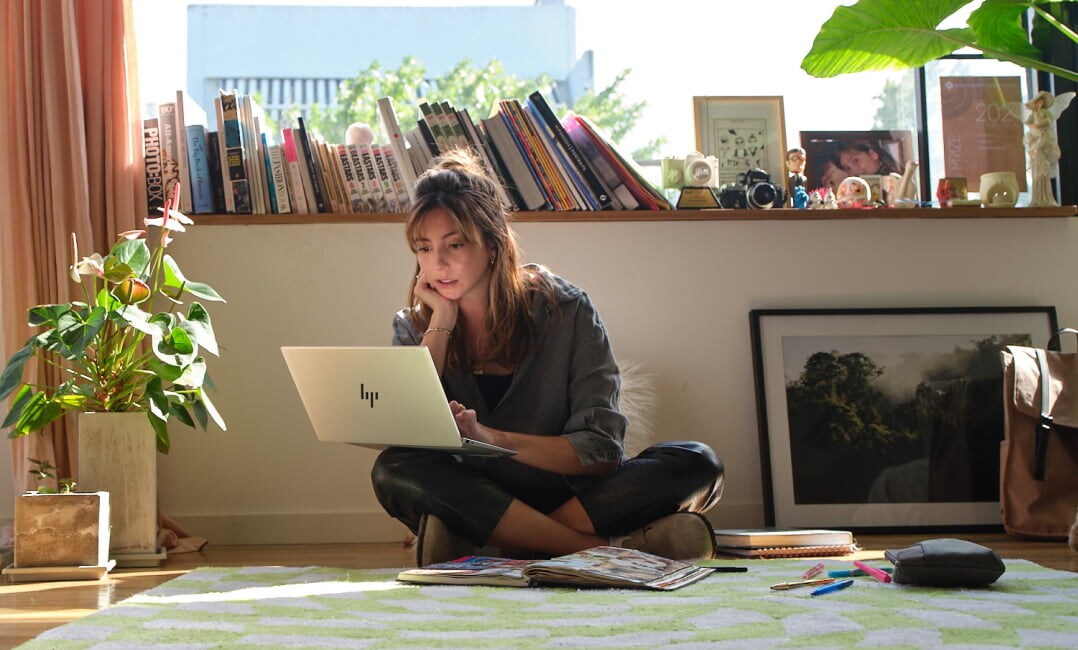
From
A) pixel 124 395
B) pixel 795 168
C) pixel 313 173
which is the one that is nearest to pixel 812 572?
pixel 124 395

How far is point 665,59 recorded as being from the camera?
10.1 feet

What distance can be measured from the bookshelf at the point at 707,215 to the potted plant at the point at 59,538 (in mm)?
841

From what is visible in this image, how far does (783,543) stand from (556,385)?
0.52 meters

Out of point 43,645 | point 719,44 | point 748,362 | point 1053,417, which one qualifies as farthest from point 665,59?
point 43,645

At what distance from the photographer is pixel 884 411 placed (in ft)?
9.11

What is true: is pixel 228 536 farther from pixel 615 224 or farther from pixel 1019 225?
pixel 1019 225

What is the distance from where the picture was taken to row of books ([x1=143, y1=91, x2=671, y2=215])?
2.70 m

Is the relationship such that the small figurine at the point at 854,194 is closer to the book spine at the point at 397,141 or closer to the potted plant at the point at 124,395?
the book spine at the point at 397,141

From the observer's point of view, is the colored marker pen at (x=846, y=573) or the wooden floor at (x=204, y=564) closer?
the wooden floor at (x=204, y=564)

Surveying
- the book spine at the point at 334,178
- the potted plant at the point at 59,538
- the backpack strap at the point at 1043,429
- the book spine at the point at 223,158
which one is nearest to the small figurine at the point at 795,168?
the backpack strap at the point at 1043,429

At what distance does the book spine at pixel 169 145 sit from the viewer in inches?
106

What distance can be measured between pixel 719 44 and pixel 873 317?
2.74ft

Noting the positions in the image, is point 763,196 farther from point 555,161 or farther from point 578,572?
point 578,572


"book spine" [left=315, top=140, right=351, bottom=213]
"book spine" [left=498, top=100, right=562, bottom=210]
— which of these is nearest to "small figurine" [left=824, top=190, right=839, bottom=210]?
"book spine" [left=498, top=100, right=562, bottom=210]
